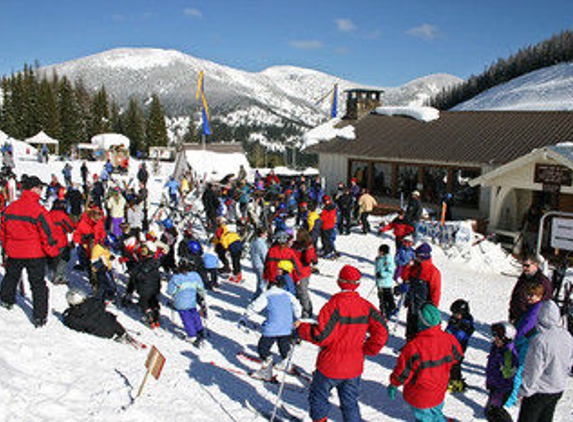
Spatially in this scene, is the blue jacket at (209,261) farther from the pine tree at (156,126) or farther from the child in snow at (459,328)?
the pine tree at (156,126)

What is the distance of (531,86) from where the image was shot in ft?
268

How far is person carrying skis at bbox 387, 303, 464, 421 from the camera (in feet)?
13.6

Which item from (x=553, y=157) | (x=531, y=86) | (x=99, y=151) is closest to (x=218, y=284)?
(x=553, y=157)

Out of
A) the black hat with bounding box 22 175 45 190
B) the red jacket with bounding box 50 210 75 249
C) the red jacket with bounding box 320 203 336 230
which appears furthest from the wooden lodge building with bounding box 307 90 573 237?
the black hat with bounding box 22 175 45 190

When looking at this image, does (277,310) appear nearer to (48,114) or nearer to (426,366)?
(426,366)

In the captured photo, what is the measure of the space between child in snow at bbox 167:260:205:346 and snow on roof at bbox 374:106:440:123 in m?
19.7

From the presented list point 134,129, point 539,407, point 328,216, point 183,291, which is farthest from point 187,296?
point 134,129

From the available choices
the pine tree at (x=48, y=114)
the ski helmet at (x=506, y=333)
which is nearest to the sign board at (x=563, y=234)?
the ski helmet at (x=506, y=333)

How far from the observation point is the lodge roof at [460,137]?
1859 cm

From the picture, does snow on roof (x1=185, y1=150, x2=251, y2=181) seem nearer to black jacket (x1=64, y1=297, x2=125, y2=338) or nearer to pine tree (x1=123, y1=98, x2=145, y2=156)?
black jacket (x1=64, y1=297, x2=125, y2=338)

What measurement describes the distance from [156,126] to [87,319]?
67100 mm

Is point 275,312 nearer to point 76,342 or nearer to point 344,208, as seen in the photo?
point 76,342

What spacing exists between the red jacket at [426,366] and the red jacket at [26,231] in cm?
455

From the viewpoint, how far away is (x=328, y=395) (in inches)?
174
